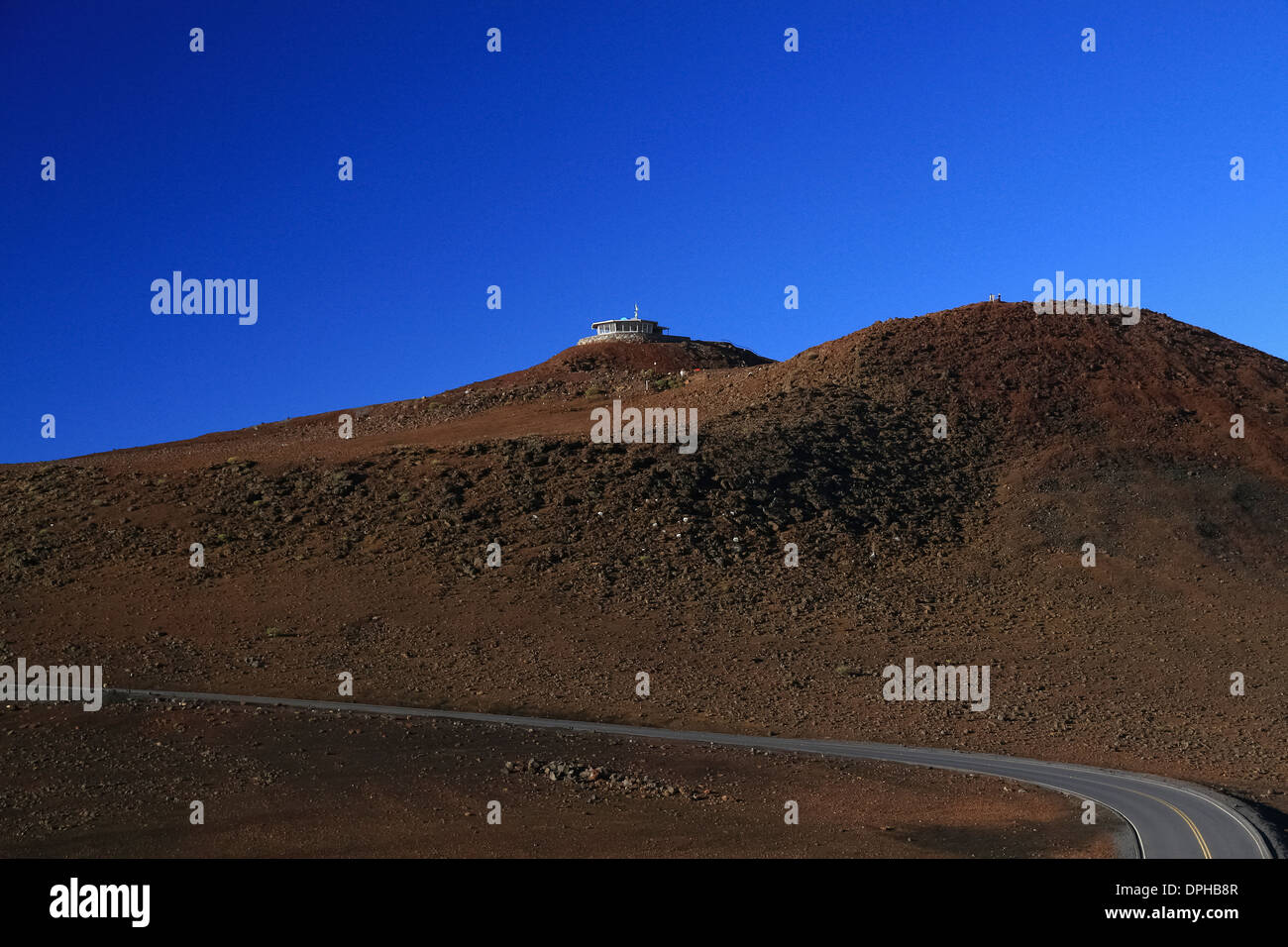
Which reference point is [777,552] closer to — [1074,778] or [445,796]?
[1074,778]
